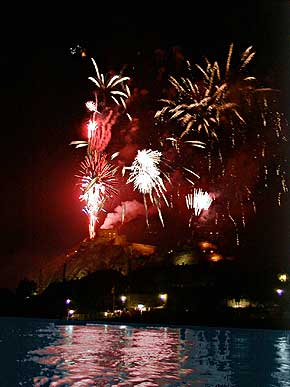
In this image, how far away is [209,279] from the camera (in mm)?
102250

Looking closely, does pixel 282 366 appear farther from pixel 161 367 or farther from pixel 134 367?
pixel 134 367

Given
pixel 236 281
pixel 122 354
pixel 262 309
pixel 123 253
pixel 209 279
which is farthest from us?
pixel 123 253

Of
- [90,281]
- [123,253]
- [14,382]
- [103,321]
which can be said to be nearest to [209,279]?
[103,321]

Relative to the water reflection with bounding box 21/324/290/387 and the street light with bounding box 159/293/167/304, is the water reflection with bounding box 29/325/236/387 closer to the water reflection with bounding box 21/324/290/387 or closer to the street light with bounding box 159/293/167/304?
the water reflection with bounding box 21/324/290/387

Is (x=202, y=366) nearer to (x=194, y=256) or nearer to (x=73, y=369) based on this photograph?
(x=73, y=369)

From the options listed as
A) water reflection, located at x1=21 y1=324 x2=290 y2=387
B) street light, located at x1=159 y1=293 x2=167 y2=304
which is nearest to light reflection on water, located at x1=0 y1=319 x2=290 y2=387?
water reflection, located at x1=21 y1=324 x2=290 y2=387

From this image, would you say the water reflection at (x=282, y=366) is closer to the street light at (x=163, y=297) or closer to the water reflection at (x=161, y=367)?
the water reflection at (x=161, y=367)

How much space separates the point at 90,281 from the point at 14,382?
12879cm

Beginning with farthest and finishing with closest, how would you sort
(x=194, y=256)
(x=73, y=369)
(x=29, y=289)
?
1. (x=29, y=289)
2. (x=194, y=256)
3. (x=73, y=369)

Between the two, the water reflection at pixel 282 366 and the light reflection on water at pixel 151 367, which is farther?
the water reflection at pixel 282 366

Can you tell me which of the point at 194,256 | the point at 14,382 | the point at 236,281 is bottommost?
the point at 14,382

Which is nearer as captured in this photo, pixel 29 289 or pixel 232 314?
pixel 232 314

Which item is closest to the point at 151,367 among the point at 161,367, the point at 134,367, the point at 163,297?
the point at 161,367

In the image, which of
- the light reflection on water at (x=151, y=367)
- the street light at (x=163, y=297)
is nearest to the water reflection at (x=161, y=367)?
the light reflection on water at (x=151, y=367)
